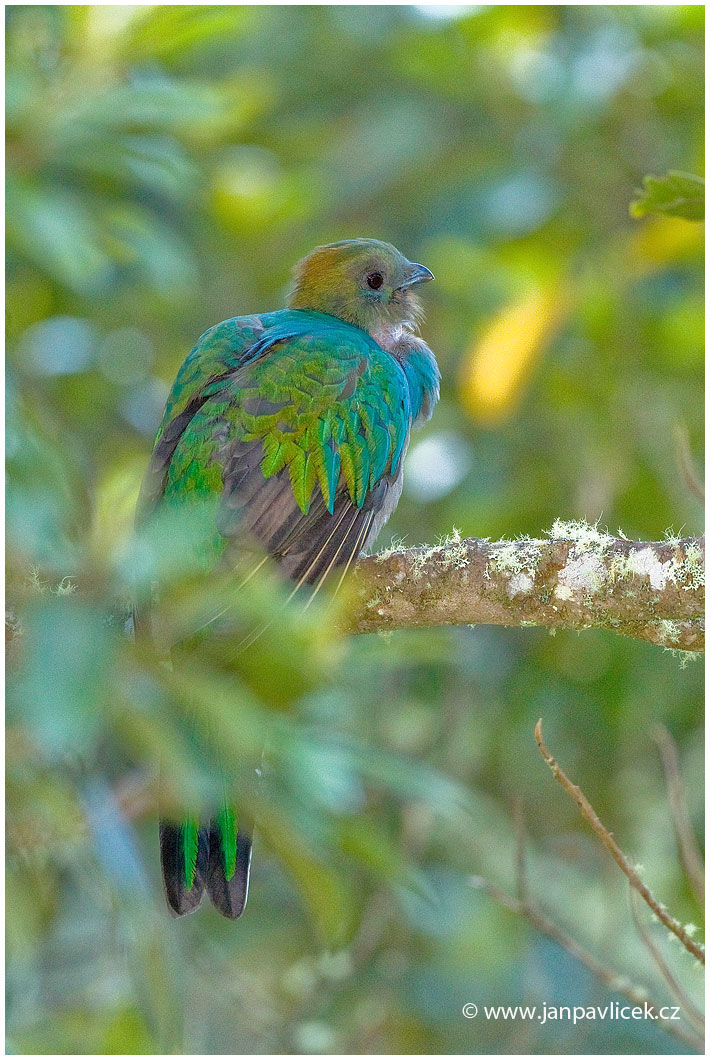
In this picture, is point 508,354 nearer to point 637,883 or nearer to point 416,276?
point 416,276

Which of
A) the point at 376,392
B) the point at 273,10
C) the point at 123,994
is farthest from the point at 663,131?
the point at 123,994

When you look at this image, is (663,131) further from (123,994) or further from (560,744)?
(123,994)

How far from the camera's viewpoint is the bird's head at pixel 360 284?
12.6 ft

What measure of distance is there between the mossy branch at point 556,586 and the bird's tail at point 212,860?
1.99 feet

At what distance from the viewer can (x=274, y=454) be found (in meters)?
3.02

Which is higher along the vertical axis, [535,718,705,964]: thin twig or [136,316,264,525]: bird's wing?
[136,316,264,525]: bird's wing

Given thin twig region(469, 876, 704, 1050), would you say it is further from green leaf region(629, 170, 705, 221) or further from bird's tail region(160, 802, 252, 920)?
green leaf region(629, 170, 705, 221)

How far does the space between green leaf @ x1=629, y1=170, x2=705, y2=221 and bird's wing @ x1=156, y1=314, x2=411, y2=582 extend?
93 centimetres

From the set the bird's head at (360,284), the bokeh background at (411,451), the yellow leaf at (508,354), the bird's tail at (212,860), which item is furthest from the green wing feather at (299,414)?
the bird's tail at (212,860)

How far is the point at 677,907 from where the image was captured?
3.90m

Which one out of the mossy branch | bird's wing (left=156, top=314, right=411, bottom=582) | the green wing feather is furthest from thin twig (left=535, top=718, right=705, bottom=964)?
the green wing feather

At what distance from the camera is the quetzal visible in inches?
105

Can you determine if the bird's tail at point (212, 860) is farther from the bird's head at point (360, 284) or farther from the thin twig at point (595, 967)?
the bird's head at point (360, 284)

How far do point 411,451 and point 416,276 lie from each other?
775 mm
